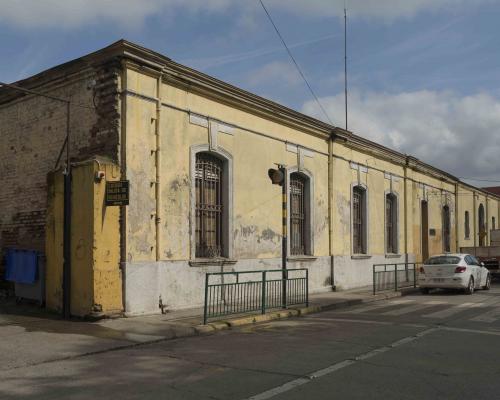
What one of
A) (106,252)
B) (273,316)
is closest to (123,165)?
(106,252)

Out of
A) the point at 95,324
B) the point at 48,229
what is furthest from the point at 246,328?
the point at 48,229

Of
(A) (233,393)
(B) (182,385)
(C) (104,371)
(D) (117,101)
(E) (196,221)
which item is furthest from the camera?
(E) (196,221)

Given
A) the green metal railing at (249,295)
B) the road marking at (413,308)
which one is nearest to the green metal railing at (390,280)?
the road marking at (413,308)

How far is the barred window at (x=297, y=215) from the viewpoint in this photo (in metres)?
18.9

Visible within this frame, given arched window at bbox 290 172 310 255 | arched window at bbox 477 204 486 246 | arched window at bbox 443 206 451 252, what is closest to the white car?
arched window at bbox 290 172 310 255

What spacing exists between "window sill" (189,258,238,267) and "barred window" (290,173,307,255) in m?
3.93

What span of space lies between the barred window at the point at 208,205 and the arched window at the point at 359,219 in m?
8.90

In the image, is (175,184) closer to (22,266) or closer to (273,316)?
(273,316)

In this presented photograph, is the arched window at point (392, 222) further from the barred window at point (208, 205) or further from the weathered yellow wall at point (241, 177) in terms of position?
the barred window at point (208, 205)

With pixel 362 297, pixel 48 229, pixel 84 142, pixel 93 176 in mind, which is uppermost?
pixel 84 142

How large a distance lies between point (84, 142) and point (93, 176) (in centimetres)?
153

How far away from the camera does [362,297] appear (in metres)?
17.7

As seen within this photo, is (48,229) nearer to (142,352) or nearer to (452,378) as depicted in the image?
(142,352)

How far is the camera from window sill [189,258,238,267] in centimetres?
1408
